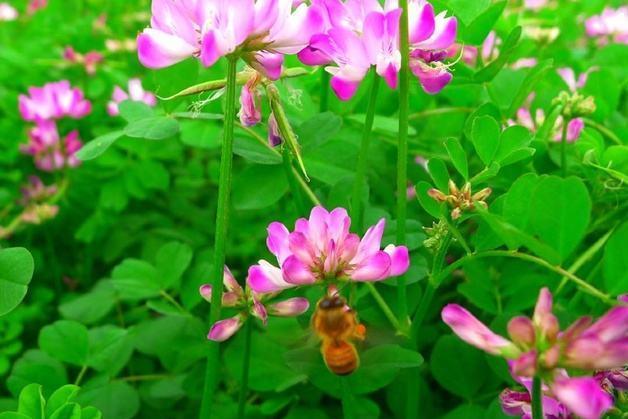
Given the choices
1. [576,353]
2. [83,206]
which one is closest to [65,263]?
[83,206]

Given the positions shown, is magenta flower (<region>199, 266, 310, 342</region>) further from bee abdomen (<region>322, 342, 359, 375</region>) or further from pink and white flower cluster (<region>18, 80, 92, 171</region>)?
pink and white flower cluster (<region>18, 80, 92, 171</region>)

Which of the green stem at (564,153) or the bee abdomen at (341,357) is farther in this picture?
the green stem at (564,153)

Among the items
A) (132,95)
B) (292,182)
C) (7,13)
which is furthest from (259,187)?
(7,13)

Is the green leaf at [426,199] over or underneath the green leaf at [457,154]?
underneath

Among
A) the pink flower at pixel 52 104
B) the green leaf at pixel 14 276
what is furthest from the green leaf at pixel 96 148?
the pink flower at pixel 52 104

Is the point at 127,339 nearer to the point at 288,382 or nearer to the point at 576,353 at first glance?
the point at 288,382

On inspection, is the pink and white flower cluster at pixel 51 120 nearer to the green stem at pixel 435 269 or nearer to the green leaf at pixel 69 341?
the green leaf at pixel 69 341
